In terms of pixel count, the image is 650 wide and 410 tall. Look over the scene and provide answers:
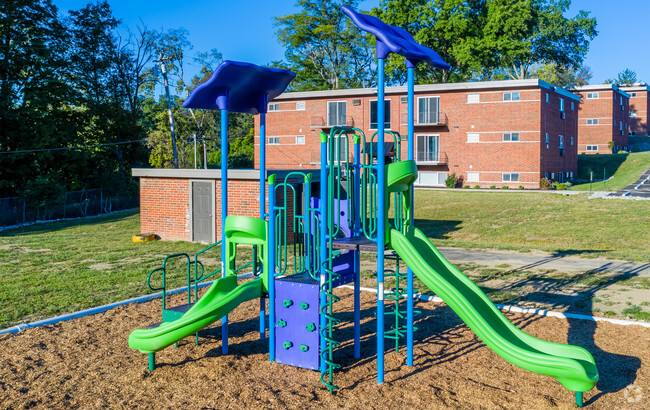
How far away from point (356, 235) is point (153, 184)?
14660 mm

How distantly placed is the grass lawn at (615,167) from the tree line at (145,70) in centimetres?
1166

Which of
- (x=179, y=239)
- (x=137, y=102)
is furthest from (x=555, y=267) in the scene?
(x=137, y=102)

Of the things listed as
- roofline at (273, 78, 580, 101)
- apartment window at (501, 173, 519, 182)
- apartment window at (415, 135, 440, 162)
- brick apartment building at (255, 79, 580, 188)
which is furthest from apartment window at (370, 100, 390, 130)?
apartment window at (501, 173, 519, 182)

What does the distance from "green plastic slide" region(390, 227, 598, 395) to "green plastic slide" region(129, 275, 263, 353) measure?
206 cm

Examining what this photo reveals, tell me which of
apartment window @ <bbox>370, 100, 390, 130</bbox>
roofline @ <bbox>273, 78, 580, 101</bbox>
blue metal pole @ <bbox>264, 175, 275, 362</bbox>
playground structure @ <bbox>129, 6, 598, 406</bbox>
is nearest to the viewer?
playground structure @ <bbox>129, 6, 598, 406</bbox>

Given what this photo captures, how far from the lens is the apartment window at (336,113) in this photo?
4544cm

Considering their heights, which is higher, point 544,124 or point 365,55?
point 365,55

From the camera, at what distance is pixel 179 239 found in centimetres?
1975

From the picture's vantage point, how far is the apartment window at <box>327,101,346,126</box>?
45438 mm

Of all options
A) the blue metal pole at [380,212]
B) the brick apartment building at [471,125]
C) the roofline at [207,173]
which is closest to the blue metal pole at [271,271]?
the blue metal pole at [380,212]

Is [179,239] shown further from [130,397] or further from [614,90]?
[614,90]

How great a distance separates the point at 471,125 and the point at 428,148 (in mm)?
3695

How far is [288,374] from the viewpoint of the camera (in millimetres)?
6617

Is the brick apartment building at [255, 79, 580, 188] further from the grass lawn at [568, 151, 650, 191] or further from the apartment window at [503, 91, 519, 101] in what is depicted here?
the grass lawn at [568, 151, 650, 191]
